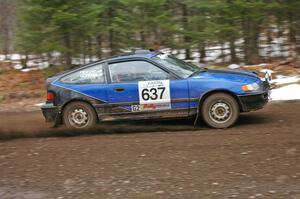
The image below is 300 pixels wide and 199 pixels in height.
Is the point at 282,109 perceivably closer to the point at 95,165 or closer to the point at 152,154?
the point at 152,154

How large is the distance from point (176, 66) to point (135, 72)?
0.82m

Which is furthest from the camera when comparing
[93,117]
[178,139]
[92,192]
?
[93,117]

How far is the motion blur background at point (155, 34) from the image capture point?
15.2 metres

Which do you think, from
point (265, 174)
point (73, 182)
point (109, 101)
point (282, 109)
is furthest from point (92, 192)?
point (282, 109)

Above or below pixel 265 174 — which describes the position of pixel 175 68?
above

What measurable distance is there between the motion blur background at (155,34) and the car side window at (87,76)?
4.97 m

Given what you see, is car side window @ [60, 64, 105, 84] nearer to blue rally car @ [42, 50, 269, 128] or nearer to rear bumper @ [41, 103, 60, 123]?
blue rally car @ [42, 50, 269, 128]

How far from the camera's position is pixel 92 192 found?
552 centimetres

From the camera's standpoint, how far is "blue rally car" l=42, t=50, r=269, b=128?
331 inches

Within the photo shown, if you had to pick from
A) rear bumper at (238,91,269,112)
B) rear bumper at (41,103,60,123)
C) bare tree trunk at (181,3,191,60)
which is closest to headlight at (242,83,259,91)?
rear bumper at (238,91,269,112)

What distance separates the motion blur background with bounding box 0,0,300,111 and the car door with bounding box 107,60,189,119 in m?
5.72

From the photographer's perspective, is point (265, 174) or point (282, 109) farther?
point (282, 109)

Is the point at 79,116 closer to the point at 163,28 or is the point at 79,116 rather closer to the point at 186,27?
the point at 163,28

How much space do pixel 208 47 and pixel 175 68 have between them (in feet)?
30.1
